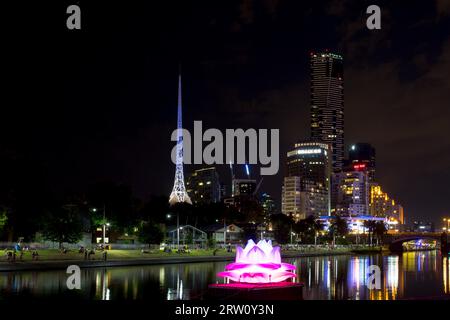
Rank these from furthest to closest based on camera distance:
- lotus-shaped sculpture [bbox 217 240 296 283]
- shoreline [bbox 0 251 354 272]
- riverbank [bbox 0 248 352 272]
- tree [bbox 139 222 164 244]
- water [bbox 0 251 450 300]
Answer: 1. tree [bbox 139 222 164 244]
2. riverbank [bbox 0 248 352 272]
3. shoreline [bbox 0 251 354 272]
4. water [bbox 0 251 450 300]
5. lotus-shaped sculpture [bbox 217 240 296 283]

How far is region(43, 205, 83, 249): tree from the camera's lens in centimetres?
8094

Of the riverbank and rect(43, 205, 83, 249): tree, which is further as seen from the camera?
rect(43, 205, 83, 249): tree

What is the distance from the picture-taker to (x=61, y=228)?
8088cm

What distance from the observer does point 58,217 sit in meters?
82.6

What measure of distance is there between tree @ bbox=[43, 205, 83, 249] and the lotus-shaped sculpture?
50.6 metres

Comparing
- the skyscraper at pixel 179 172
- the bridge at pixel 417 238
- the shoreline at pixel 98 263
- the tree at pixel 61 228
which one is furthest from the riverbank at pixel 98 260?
the bridge at pixel 417 238

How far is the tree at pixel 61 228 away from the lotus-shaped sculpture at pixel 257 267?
50.6 metres

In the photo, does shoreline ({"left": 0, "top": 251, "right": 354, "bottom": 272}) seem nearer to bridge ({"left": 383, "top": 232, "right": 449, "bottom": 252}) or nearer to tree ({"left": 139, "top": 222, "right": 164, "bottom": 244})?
tree ({"left": 139, "top": 222, "right": 164, "bottom": 244})

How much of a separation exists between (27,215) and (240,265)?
56.7 metres

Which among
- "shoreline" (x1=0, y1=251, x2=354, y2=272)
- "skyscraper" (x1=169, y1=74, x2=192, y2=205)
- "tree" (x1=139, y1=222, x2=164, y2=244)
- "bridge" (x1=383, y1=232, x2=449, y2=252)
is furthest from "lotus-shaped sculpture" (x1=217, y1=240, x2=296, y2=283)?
"bridge" (x1=383, y1=232, x2=449, y2=252)

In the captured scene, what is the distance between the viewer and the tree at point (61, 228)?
3187 inches
